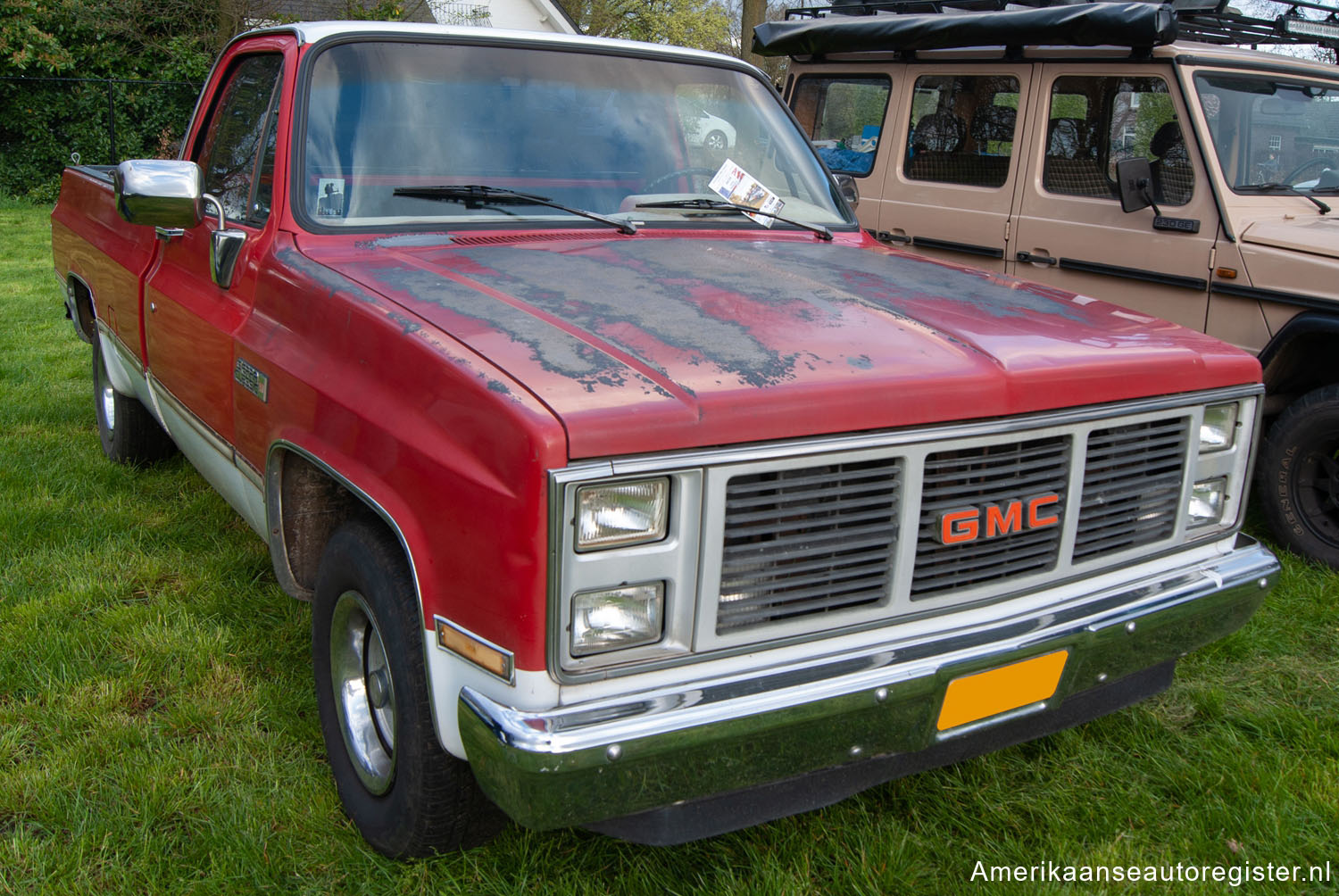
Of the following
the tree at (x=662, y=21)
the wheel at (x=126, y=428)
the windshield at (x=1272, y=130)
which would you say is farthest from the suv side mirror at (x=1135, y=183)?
the tree at (x=662, y=21)

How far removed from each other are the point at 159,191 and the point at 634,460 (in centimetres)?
196

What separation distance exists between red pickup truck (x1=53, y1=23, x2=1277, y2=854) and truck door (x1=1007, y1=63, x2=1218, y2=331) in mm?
Answer: 1810

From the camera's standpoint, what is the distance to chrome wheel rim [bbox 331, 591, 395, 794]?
Result: 2.45m

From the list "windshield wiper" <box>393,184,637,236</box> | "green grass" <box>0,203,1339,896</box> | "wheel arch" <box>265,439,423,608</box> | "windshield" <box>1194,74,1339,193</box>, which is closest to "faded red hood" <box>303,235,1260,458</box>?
"windshield wiper" <box>393,184,637,236</box>

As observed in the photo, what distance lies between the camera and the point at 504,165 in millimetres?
3137

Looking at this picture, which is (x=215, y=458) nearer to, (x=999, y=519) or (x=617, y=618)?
(x=617, y=618)

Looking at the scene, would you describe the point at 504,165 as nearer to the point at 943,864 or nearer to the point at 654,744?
the point at 654,744

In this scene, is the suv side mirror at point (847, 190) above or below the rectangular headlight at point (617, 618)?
above

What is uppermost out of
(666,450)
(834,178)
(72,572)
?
(834,178)

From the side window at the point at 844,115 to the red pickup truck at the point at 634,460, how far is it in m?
2.75

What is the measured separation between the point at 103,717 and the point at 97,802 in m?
Answer: 0.40

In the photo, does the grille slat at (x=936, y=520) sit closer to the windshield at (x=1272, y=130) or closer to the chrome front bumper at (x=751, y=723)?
the chrome front bumper at (x=751, y=723)

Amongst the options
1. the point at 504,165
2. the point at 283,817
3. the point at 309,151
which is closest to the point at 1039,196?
the point at 504,165

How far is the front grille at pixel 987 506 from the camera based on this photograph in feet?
7.14
